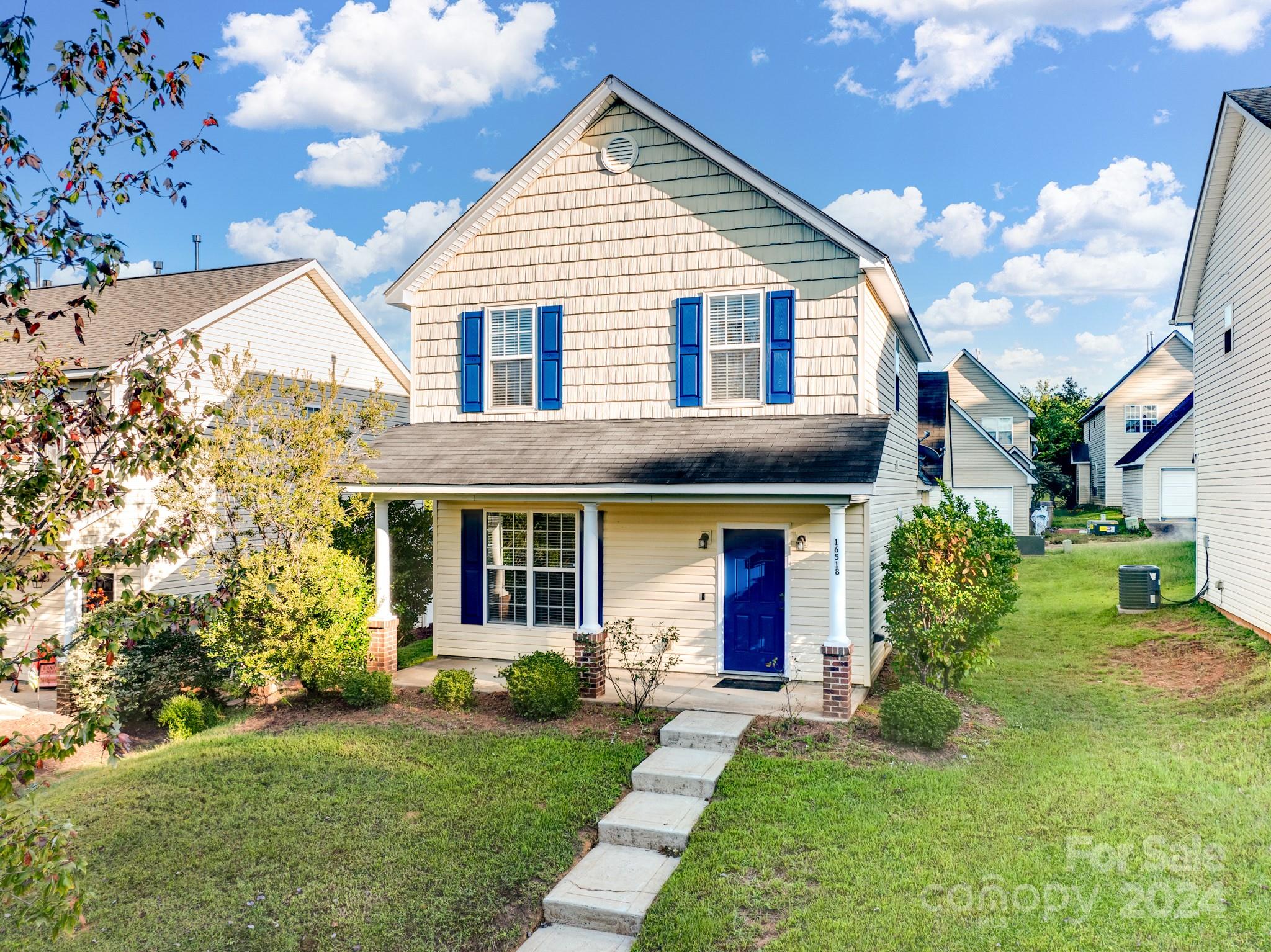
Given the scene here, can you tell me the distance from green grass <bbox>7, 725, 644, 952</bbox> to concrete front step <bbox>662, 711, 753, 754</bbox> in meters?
0.52

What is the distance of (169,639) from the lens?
12.4m

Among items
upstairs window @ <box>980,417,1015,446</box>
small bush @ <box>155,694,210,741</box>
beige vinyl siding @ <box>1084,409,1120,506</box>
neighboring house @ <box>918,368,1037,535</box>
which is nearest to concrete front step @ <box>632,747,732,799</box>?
small bush @ <box>155,694,210,741</box>

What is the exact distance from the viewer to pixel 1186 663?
493 inches

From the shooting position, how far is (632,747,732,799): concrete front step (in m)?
8.07

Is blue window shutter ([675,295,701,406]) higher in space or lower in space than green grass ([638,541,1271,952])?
higher

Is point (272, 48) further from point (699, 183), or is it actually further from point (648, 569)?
point (648, 569)

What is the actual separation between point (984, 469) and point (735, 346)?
22.9 meters

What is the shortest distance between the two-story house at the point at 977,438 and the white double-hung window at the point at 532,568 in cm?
1205

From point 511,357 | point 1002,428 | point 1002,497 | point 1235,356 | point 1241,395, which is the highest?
point 1002,428

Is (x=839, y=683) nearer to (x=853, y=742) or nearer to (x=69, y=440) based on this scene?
(x=853, y=742)

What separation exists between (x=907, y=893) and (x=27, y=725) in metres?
13.5

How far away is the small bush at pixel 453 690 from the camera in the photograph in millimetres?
10641

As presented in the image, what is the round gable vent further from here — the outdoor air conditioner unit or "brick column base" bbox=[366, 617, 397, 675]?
the outdoor air conditioner unit

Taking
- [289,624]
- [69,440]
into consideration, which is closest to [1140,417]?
[289,624]
